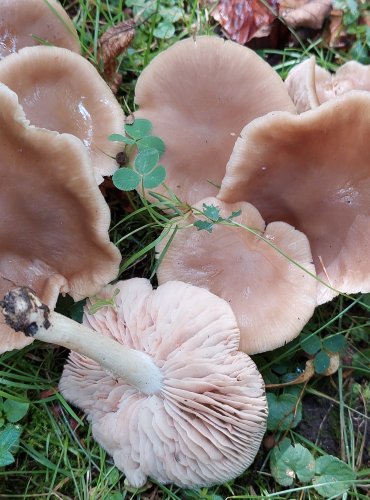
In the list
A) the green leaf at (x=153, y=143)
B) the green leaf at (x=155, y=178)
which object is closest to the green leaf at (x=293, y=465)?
the green leaf at (x=155, y=178)

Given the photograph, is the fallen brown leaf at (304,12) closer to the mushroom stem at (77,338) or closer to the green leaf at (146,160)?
the green leaf at (146,160)

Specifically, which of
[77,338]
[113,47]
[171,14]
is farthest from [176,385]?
[171,14]

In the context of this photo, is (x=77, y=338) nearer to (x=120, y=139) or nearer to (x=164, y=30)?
(x=120, y=139)

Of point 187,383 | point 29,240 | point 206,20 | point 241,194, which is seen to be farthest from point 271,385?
point 206,20

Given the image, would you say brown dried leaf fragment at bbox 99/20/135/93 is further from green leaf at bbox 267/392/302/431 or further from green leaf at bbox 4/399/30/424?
green leaf at bbox 267/392/302/431

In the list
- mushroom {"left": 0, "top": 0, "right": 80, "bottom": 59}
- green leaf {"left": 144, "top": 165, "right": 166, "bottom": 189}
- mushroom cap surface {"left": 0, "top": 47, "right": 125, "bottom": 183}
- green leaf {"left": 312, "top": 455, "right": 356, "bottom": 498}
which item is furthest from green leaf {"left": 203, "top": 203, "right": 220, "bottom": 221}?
green leaf {"left": 312, "top": 455, "right": 356, "bottom": 498}

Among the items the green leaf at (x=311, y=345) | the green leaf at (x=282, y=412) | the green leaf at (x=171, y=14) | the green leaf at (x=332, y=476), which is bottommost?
the green leaf at (x=332, y=476)
